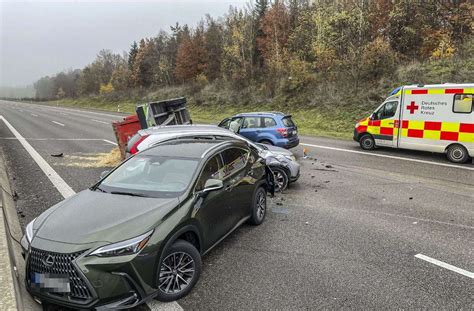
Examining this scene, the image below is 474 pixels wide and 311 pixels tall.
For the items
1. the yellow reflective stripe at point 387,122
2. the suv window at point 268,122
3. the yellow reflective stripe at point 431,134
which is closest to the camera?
the yellow reflective stripe at point 431,134

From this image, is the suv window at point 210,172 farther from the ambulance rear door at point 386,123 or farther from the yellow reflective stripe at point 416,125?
the ambulance rear door at point 386,123

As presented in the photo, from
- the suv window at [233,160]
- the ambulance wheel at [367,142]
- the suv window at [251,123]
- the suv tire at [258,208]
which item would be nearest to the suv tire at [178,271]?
the suv window at [233,160]

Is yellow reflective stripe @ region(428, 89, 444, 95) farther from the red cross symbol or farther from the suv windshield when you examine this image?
the suv windshield

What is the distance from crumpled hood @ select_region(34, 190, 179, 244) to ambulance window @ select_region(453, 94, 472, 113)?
1114cm

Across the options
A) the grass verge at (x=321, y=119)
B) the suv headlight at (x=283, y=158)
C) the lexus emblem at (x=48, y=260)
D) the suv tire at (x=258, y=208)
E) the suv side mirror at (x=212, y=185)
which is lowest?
the grass verge at (x=321, y=119)

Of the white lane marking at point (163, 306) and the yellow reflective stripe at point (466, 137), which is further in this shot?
the yellow reflective stripe at point (466, 137)

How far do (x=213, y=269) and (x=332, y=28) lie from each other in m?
26.2

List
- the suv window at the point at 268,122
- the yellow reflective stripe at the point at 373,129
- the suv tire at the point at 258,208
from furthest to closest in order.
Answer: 1. the yellow reflective stripe at the point at 373,129
2. the suv window at the point at 268,122
3. the suv tire at the point at 258,208

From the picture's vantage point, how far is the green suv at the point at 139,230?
346 centimetres

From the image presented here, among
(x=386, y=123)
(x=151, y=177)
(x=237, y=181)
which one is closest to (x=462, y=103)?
(x=386, y=123)

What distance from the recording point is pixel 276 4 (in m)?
39.5

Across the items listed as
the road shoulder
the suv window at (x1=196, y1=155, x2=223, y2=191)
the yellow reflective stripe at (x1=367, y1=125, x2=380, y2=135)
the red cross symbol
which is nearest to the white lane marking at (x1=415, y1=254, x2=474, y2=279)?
the suv window at (x1=196, y1=155, x2=223, y2=191)

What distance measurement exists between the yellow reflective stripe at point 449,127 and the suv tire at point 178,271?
11.0 m

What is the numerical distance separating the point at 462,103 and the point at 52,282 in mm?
12614
